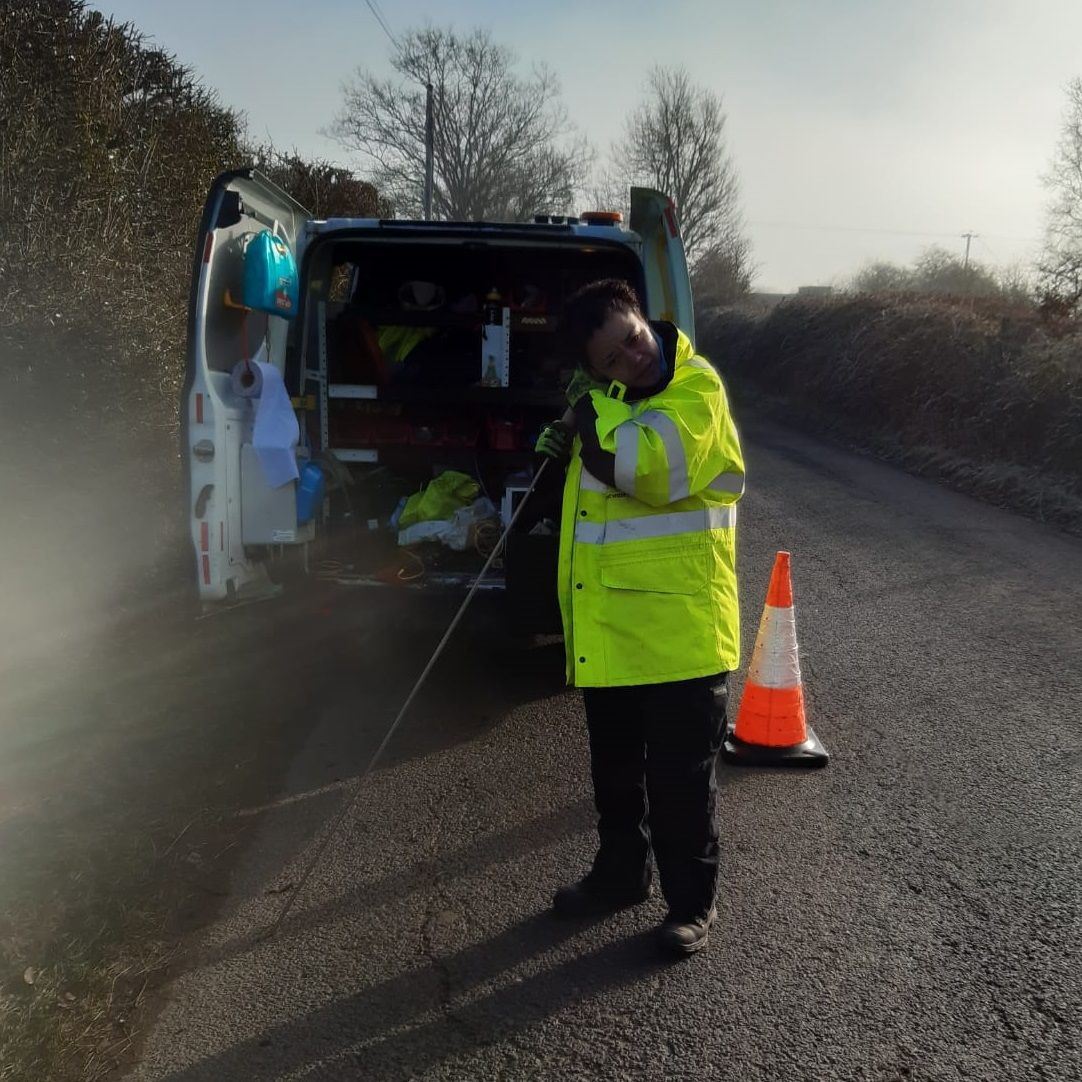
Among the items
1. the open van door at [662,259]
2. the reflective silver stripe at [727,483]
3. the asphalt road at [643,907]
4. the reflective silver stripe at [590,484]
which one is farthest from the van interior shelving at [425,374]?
the reflective silver stripe at [727,483]

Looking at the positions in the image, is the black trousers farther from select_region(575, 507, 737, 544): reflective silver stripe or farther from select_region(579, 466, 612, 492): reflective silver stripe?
select_region(579, 466, 612, 492): reflective silver stripe

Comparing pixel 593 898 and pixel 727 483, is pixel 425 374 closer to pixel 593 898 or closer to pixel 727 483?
pixel 727 483

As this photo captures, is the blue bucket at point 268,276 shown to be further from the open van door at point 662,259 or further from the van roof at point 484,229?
the open van door at point 662,259

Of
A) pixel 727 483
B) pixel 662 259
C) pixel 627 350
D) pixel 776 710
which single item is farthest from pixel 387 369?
pixel 727 483

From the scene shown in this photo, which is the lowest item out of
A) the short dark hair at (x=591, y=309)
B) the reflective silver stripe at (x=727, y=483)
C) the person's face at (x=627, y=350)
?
the reflective silver stripe at (x=727, y=483)

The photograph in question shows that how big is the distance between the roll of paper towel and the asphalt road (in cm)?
107

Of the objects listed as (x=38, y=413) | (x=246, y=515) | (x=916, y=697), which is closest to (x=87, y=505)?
(x=38, y=413)

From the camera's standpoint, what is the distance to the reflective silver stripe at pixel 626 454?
2428 mm

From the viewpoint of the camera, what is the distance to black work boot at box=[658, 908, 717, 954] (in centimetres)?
257

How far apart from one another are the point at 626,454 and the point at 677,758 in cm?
86

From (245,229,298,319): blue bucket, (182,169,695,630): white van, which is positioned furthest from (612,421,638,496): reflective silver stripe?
(245,229,298,319): blue bucket

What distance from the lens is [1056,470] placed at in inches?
408

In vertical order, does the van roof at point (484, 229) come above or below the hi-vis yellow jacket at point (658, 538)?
above

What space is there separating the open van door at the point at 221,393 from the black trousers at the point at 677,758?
7.63 feet
